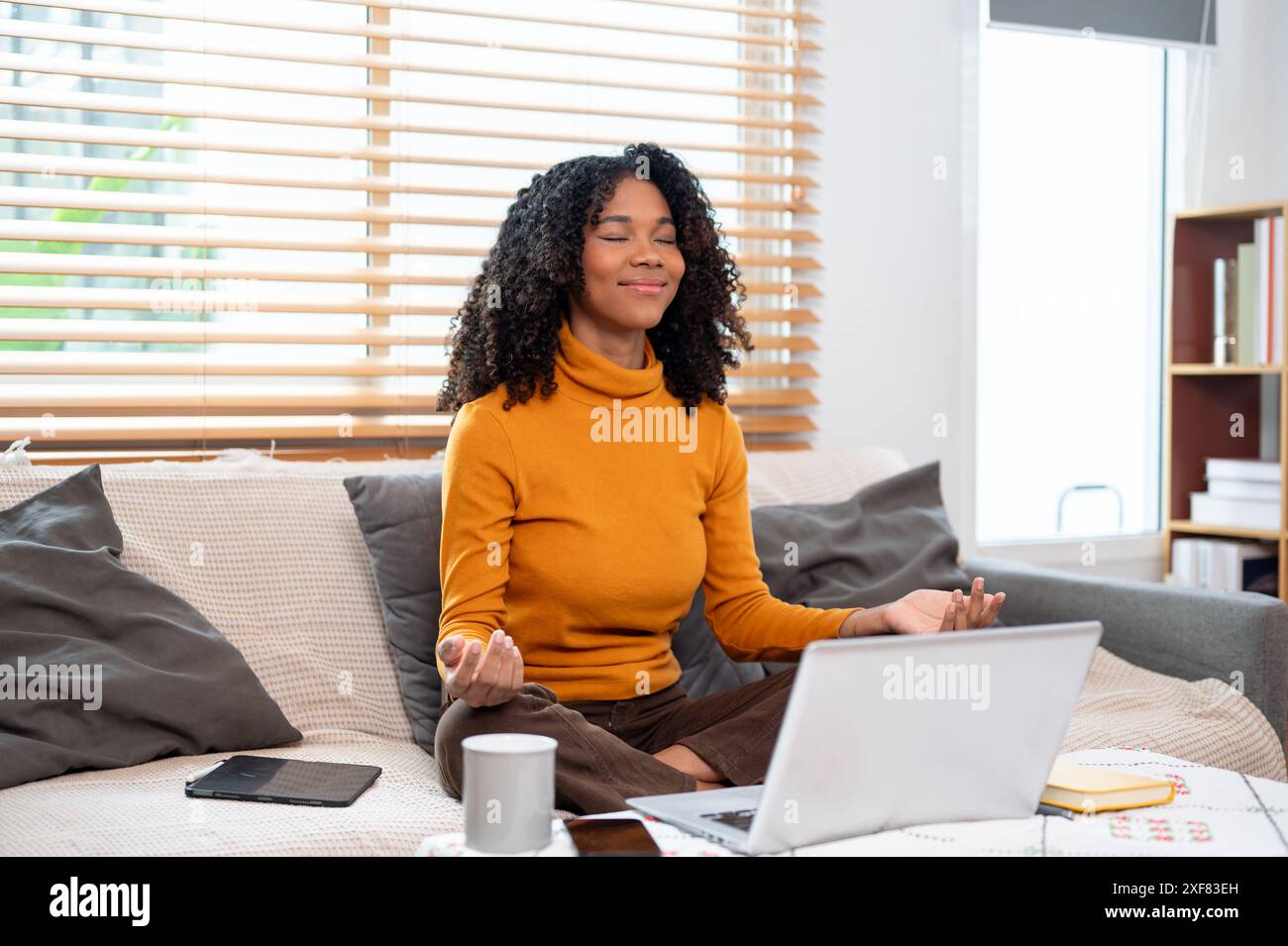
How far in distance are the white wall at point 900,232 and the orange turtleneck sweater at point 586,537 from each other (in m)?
1.01

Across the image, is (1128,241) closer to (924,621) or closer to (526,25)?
(526,25)

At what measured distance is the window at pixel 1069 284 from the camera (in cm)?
307

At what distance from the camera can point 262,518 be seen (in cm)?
192

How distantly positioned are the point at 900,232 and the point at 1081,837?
1960 millimetres

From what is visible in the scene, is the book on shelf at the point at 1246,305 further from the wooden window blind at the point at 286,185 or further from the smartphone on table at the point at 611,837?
the smartphone on table at the point at 611,837

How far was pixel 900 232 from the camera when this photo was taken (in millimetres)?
2791

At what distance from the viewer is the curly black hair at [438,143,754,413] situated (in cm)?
177

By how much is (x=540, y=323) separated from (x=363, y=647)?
545 millimetres

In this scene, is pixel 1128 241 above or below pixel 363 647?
above

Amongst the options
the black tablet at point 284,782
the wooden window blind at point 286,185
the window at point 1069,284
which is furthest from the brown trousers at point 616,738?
the window at point 1069,284

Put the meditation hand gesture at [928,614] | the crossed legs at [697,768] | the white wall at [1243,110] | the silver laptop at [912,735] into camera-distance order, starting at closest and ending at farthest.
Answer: the silver laptop at [912,735], the meditation hand gesture at [928,614], the crossed legs at [697,768], the white wall at [1243,110]

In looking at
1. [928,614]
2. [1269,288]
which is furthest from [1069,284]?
[928,614]

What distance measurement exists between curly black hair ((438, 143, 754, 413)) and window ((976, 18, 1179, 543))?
1.28 metres
